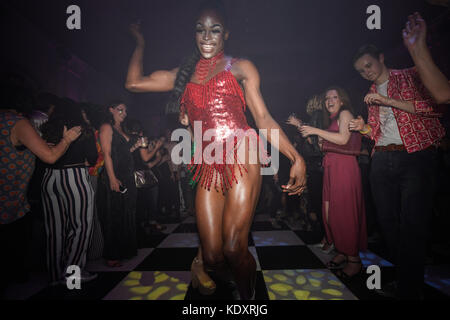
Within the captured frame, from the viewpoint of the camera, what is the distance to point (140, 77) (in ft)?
3.97

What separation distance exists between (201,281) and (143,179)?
5.25ft

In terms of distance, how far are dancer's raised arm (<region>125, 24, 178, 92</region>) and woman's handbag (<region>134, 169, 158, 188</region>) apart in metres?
1.59

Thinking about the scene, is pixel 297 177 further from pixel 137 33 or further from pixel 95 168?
pixel 95 168

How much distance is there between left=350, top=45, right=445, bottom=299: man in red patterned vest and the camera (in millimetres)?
1238

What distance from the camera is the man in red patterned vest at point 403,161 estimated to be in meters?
1.24

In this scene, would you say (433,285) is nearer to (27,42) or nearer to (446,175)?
(446,175)

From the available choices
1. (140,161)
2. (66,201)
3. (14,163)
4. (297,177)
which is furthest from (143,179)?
(297,177)

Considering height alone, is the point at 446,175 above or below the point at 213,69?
below

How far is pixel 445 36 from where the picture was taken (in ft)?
11.4

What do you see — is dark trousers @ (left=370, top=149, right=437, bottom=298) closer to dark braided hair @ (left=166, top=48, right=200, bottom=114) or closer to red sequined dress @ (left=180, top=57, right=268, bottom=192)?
red sequined dress @ (left=180, top=57, right=268, bottom=192)

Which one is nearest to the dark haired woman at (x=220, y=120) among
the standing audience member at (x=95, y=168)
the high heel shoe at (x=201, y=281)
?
the high heel shoe at (x=201, y=281)

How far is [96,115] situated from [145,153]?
2.52ft

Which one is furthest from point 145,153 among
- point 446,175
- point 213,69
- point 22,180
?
point 446,175
